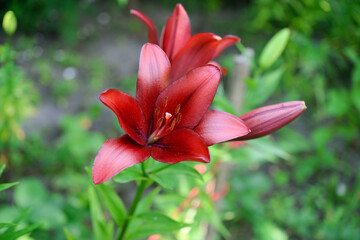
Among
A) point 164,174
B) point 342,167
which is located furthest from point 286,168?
point 164,174

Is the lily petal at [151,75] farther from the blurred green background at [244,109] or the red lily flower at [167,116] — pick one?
the blurred green background at [244,109]

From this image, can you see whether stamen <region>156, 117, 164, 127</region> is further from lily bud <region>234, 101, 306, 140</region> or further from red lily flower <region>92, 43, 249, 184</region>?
lily bud <region>234, 101, 306, 140</region>

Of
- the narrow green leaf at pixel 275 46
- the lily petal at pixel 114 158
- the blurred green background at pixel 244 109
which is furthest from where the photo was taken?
the blurred green background at pixel 244 109

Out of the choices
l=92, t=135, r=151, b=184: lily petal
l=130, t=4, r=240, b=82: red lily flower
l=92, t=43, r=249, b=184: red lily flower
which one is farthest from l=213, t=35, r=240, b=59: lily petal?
l=92, t=135, r=151, b=184: lily petal

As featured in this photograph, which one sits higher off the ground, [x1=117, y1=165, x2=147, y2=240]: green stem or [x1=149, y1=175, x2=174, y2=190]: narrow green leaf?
[x1=149, y1=175, x2=174, y2=190]: narrow green leaf

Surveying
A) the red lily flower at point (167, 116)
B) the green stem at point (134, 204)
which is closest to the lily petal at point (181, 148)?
the red lily flower at point (167, 116)

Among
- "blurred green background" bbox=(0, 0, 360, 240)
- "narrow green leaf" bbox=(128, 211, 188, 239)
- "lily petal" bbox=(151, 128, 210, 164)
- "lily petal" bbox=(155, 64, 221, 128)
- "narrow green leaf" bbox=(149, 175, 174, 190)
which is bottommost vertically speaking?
"blurred green background" bbox=(0, 0, 360, 240)
